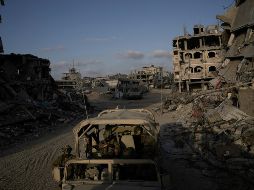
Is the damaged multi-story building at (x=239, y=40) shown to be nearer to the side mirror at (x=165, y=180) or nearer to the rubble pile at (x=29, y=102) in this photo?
the rubble pile at (x=29, y=102)

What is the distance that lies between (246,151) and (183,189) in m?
3.75

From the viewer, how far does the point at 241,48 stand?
85.1 feet

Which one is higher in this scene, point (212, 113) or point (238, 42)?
point (238, 42)

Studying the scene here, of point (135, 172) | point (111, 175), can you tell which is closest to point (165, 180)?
point (111, 175)

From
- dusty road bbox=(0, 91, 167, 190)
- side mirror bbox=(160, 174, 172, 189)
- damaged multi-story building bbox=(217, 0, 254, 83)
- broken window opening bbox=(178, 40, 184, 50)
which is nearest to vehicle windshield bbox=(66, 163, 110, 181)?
side mirror bbox=(160, 174, 172, 189)

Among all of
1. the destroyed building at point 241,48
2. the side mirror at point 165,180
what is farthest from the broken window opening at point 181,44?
the side mirror at point 165,180

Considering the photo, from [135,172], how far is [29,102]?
21960 millimetres

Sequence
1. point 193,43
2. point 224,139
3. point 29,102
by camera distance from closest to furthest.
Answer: point 224,139 < point 29,102 < point 193,43

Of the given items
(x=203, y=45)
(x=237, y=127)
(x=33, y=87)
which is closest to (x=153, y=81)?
(x=203, y=45)

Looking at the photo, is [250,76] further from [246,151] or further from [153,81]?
[153,81]

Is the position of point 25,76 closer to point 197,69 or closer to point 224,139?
point 197,69

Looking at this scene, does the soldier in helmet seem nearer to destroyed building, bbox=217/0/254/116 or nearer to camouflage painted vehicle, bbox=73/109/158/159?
camouflage painted vehicle, bbox=73/109/158/159

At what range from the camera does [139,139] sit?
9727 mm

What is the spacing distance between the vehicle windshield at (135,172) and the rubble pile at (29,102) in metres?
8.95
